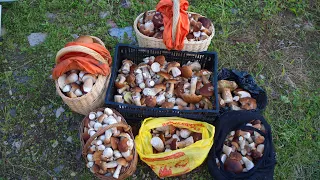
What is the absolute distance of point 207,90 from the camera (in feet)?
9.99

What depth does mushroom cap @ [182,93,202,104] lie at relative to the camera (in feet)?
9.73

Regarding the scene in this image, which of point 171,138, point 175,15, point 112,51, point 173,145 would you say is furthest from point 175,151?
point 112,51

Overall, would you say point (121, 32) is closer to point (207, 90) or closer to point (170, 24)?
point (170, 24)

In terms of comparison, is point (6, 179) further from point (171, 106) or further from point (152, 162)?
point (171, 106)

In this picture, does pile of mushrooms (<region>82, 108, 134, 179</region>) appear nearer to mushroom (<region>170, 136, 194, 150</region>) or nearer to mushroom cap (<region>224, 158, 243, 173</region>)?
mushroom (<region>170, 136, 194, 150</region>)

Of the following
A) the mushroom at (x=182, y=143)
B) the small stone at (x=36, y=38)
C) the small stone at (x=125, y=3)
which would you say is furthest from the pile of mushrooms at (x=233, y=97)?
the small stone at (x=36, y=38)

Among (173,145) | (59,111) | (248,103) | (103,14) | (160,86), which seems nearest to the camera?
Answer: (173,145)

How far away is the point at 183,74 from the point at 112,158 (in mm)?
1210

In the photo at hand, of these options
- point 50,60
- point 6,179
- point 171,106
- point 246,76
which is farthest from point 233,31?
point 6,179

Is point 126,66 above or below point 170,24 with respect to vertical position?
below

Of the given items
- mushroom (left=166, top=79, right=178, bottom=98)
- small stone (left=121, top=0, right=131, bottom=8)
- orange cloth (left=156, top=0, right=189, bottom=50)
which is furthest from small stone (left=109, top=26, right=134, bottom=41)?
mushroom (left=166, top=79, right=178, bottom=98)

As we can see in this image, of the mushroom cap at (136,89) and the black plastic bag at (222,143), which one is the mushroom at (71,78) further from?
the black plastic bag at (222,143)

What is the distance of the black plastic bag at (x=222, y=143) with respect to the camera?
274cm

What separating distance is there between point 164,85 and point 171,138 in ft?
1.88
